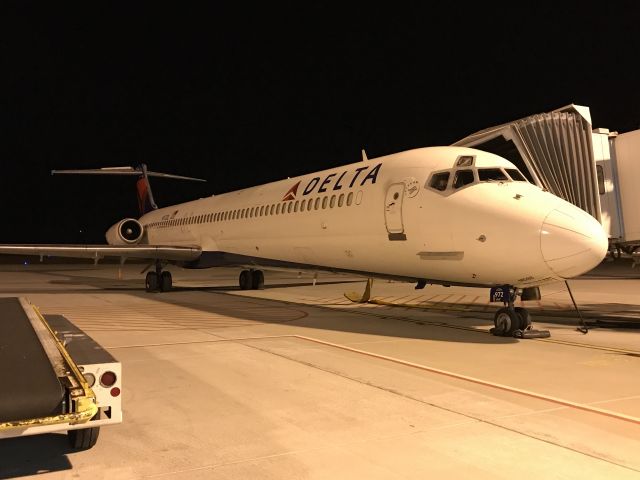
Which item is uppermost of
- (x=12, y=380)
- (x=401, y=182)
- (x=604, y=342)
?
(x=401, y=182)

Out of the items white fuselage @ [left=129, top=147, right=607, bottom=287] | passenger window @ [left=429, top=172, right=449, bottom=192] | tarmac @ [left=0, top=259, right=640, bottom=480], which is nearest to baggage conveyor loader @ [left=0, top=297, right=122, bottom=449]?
tarmac @ [left=0, top=259, right=640, bottom=480]

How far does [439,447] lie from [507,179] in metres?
6.13

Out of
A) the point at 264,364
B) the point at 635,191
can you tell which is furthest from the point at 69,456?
the point at 635,191

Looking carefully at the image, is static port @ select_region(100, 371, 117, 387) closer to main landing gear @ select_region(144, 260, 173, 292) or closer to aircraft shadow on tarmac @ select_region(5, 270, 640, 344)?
aircraft shadow on tarmac @ select_region(5, 270, 640, 344)

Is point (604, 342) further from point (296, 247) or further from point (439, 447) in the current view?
point (296, 247)

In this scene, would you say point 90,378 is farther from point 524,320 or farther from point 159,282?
point 159,282

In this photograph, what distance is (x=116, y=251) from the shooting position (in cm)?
1891

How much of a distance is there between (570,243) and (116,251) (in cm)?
1508

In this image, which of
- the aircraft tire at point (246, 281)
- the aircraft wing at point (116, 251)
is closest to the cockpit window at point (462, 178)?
the aircraft wing at point (116, 251)

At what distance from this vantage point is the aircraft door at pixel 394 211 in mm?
Answer: 9977

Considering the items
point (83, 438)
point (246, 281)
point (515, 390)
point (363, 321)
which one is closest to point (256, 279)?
point (246, 281)

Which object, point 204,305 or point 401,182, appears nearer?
point 401,182

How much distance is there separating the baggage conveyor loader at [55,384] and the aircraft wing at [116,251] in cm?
1388

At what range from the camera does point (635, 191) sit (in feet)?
34.7
